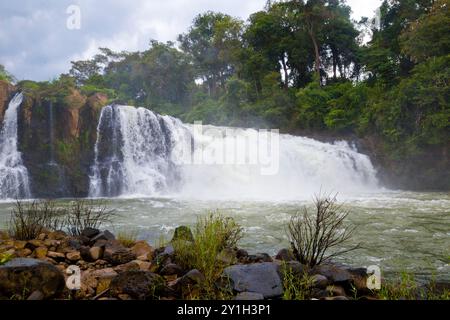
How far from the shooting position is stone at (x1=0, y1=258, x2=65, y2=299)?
302cm

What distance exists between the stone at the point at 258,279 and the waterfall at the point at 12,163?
14.5 metres

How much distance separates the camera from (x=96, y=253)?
170 inches

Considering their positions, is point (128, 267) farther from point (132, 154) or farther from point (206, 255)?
point (132, 154)

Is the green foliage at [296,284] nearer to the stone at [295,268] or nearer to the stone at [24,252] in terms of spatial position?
the stone at [295,268]

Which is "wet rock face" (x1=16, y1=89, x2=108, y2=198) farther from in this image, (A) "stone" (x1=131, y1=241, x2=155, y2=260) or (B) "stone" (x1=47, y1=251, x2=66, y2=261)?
(B) "stone" (x1=47, y1=251, x2=66, y2=261)

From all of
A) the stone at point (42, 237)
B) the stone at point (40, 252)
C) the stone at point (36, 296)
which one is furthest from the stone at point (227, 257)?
the stone at point (42, 237)

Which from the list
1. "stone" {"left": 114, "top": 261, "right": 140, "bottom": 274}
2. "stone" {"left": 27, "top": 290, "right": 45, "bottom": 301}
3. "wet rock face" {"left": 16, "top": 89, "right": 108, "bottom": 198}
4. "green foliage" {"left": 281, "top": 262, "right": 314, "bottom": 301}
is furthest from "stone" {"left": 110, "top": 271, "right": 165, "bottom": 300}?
"wet rock face" {"left": 16, "top": 89, "right": 108, "bottom": 198}

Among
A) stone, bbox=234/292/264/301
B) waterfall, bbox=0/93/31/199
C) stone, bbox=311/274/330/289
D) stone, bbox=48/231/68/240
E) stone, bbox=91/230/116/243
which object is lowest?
stone, bbox=311/274/330/289

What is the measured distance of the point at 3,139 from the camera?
16703 mm

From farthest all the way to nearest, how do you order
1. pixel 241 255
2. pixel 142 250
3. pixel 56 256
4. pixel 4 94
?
pixel 4 94 < pixel 142 250 < pixel 241 255 < pixel 56 256

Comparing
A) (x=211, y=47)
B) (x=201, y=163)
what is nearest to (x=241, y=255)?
(x=201, y=163)

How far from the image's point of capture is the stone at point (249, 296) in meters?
3.04

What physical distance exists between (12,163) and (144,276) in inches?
612
